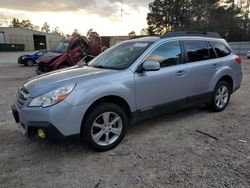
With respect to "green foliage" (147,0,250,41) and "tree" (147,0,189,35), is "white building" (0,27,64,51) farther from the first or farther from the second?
"green foliage" (147,0,250,41)

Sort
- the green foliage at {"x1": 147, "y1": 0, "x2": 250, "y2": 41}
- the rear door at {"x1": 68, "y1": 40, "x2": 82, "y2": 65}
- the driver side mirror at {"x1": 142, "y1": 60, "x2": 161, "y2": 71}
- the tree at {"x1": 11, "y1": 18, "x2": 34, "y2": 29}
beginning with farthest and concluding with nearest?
the tree at {"x1": 11, "y1": 18, "x2": 34, "y2": 29} < the green foliage at {"x1": 147, "y1": 0, "x2": 250, "y2": 41} < the rear door at {"x1": 68, "y1": 40, "x2": 82, "y2": 65} < the driver side mirror at {"x1": 142, "y1": 60, "x2": 161, "y2": 71}

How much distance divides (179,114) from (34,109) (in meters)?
3.22

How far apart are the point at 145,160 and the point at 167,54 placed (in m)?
2.00

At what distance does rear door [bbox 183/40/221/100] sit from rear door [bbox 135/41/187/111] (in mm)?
188

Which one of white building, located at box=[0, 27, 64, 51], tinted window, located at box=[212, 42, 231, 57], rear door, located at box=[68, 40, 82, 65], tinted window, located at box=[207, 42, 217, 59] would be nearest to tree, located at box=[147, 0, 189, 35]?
white building, located at box=[0, 27, 64, 51]

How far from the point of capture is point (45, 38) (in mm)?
64000

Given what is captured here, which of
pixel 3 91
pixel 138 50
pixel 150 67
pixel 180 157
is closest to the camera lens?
pixel 180 157

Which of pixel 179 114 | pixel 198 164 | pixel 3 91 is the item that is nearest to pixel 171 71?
pixel 179 114

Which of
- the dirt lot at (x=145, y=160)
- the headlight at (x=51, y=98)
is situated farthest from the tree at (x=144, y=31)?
the headlight at (x=51, y=98)

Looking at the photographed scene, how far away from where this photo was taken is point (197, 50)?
17.4 ft

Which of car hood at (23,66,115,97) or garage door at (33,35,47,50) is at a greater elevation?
garage door at (33,35,47,50)

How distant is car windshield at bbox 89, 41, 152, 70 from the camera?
440cm

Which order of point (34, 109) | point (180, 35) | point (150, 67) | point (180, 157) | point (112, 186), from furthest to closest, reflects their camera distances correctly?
point (180, 35) → point (150, 67) → point (180, 157) → point (34, 109) → point (112, 186)

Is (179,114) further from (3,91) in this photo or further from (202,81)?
(3,91)
